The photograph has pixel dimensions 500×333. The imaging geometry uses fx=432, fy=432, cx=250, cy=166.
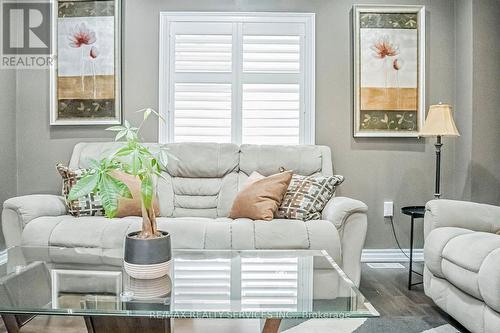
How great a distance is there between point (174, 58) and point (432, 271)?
8.77ft

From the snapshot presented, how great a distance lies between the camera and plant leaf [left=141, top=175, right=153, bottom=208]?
1.77m

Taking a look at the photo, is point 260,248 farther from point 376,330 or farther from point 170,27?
point 170,27

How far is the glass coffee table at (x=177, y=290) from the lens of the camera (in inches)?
58.7

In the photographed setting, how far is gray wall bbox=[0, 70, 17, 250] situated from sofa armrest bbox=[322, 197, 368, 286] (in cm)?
276

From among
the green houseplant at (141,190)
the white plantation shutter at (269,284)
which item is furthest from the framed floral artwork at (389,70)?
the green houseplant at (141,190)

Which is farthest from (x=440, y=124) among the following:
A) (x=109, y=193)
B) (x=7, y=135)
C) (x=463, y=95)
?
(x=7, y=135)

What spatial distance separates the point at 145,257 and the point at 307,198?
1499mm

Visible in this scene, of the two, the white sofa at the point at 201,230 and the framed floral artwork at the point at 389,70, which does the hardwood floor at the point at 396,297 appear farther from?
the framed floral artwork at the point at 389,70

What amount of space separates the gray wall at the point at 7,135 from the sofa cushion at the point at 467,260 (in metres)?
3.34

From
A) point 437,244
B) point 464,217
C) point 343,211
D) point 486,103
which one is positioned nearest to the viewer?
point 437,244

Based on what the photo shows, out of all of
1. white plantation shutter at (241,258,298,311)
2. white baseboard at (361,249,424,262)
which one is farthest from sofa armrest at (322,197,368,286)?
white baseboard at (361,249,424,262)

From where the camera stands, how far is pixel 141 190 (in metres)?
1.78

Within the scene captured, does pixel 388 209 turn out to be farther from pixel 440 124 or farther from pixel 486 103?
pixel 486 103

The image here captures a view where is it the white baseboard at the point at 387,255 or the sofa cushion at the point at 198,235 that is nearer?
the sofa cushion at the point at 198,235
